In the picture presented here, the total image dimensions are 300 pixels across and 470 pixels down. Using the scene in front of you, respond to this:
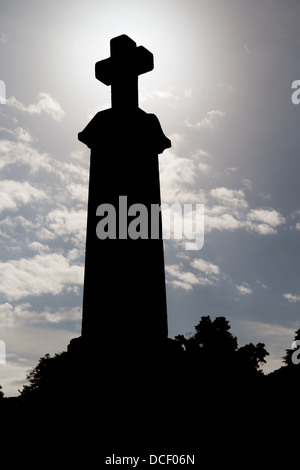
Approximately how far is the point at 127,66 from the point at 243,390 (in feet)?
17.9

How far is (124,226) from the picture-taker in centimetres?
578

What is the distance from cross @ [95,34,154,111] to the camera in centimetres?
690

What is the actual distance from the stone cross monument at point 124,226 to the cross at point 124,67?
0.02 m

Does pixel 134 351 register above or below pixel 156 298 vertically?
below

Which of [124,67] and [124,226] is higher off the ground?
[124,67]

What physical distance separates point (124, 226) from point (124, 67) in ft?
9.83

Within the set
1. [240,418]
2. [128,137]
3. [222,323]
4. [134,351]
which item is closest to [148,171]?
[128,137]

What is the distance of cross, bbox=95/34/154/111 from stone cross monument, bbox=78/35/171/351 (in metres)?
0.02

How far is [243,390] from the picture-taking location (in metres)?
5.03

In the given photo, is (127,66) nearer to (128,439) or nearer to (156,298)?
(156,298)

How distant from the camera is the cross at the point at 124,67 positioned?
6898mm

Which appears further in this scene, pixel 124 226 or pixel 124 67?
pixel 124 67

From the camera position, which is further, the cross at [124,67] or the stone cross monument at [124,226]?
the cross at [124,67]

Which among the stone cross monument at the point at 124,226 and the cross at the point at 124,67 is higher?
the cross at the point at 124,67
